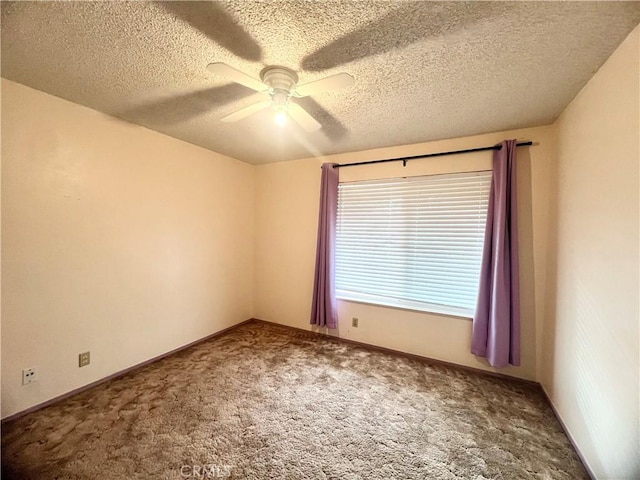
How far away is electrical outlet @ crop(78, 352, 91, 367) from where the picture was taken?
2.13m

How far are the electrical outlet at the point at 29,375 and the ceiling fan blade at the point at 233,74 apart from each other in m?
2.48

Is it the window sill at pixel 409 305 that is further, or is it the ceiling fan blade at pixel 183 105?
the window sill at pixel 409 305

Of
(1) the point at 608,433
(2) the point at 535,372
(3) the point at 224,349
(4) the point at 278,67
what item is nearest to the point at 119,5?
(4) the point at 278,67

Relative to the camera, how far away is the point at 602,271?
4.75 ft

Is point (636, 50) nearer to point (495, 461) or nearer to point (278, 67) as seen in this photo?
point (278, 67)

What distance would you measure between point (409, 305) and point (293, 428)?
1.75 metres

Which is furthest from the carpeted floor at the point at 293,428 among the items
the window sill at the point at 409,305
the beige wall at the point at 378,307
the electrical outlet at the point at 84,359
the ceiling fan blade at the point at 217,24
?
the ceiling fan blade at the point at 217,24

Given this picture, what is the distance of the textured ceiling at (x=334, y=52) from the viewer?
1.15 m

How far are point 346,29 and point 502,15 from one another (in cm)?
70

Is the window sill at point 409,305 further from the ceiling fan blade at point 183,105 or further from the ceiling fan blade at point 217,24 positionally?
the ceiling fan blade at point 217,24

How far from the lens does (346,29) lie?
4.12ft

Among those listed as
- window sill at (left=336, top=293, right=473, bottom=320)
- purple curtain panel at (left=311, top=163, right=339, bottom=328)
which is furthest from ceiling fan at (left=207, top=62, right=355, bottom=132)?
window sill at (left=336, top=293, right=473, bottom=320)

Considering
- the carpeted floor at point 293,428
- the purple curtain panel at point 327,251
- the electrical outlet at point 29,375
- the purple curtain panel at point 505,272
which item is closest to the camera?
the carpeted floor at point 293,428

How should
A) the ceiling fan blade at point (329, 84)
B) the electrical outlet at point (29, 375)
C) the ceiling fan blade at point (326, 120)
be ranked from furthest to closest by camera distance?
the ceiling fan blade at point (326, 120)
the electrical outlet at point (29, 375)
the ceiling fan blade at point (329, 84)
